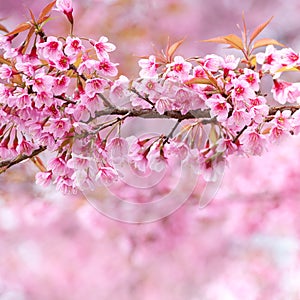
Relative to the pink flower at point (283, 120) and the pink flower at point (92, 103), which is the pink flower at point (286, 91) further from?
the pink flower at point (92, 103)

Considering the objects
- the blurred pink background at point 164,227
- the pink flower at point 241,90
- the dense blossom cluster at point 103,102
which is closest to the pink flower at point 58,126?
the dense blossom cluster at point 103,102

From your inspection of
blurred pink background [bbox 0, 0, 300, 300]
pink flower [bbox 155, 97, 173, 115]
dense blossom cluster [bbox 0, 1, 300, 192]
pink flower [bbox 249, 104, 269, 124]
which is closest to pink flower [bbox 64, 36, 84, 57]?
dense blossom cluster [bbox 0, 1, 300, 192]

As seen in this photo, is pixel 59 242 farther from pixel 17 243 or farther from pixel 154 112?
pixel 154 112

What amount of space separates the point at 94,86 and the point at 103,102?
1.1 inches

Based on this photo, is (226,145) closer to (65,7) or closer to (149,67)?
(149,67)

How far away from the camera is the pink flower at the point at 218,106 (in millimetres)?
764

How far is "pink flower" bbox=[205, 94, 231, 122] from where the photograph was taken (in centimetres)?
76

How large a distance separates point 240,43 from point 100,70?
0.65 ft

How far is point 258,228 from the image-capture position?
122 inches

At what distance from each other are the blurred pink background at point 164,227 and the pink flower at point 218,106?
118 cm

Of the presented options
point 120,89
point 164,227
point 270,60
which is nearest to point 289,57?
point 270,60

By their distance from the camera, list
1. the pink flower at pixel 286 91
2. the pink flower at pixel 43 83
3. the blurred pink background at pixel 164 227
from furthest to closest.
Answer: the blurred pink background at pixel 164 227, the pink flower at pixel 286 91, the pink flower at pixel 43 83

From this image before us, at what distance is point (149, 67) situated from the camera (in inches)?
31.9

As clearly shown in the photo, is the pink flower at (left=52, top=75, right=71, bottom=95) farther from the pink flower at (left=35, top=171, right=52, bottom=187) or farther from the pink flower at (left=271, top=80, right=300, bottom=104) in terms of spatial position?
the pink flower at (left=271, top=80, right=300, bottom=104)
